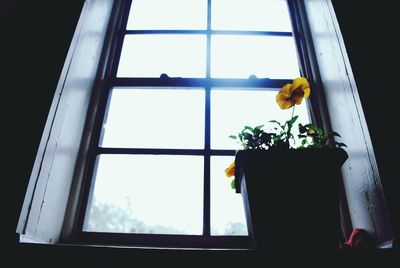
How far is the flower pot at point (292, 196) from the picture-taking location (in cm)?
76

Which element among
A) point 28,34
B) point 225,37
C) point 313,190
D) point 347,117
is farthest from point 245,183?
point 28,34

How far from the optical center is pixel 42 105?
39.3 inches

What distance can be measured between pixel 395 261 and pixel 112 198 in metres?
0.94

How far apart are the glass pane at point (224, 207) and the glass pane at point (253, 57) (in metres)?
0.50

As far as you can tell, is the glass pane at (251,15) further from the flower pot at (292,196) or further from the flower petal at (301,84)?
the flower pot at (292,196)

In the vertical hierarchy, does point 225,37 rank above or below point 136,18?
below

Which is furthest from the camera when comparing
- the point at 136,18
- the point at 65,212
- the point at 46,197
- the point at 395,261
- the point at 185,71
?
the point at 136,18

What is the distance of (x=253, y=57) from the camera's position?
1.47 m

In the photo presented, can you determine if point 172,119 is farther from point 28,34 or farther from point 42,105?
point 28,34

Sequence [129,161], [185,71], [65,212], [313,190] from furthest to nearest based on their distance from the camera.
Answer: [185,71] < [129,161] < [65,212] < [313,190]

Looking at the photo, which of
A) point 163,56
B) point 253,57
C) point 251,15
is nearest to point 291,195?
point 253,57

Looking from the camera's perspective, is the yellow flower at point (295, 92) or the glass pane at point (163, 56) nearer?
the yellow flower at point (295, 92)

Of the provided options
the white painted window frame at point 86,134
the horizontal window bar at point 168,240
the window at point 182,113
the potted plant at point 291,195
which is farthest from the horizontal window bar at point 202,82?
the horizontal window bar at point 168,240

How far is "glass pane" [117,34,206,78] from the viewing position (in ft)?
4.70
